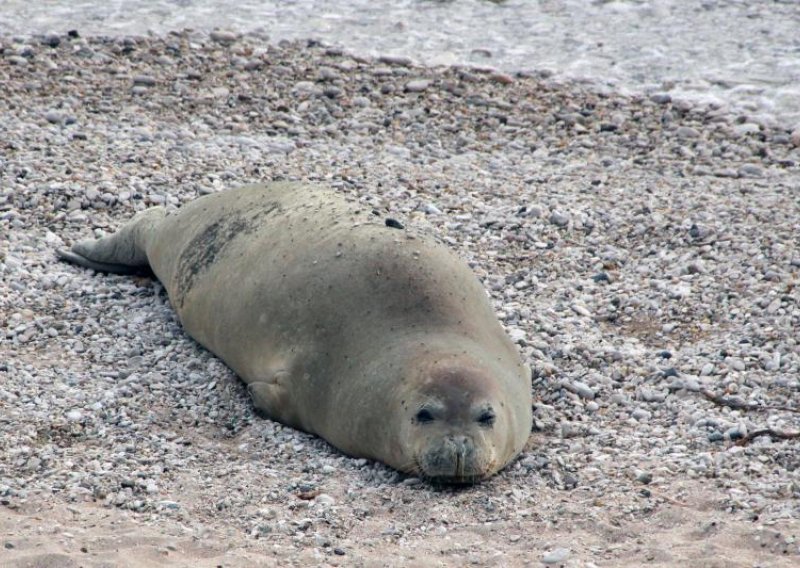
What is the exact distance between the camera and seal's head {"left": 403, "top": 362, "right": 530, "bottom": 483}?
5.09 metres

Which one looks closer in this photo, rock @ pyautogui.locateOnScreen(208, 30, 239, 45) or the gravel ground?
the gravel ground

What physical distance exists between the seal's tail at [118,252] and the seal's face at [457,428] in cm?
250

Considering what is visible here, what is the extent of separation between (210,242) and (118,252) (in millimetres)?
722

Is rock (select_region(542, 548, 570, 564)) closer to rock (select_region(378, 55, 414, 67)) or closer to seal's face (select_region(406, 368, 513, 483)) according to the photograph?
seal's face (select_region(406, 368, 513, 483))

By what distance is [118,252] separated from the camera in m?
7.25

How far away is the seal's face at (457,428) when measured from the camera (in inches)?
201

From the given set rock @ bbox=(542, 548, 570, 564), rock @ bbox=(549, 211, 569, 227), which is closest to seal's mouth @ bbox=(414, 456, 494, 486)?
rock @ bbox=(542, 548, 570, 564)

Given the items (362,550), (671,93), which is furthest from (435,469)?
(671,93)

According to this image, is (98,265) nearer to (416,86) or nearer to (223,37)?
(416,86)

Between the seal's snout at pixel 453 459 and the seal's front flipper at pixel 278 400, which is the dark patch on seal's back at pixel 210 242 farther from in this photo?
the seal's snout at pixel 453 459

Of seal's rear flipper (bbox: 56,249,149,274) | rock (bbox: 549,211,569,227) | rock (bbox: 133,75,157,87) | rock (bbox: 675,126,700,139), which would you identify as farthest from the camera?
rock (bbox: 133,75,157,87)

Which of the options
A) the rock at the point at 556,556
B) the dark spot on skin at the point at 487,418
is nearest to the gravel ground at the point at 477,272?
the rock at the point at 556,556

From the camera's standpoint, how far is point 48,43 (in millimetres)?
10562

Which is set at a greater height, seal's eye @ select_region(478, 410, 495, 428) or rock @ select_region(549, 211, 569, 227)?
seal's eye @ select_region(478, 410, 495, 428)
